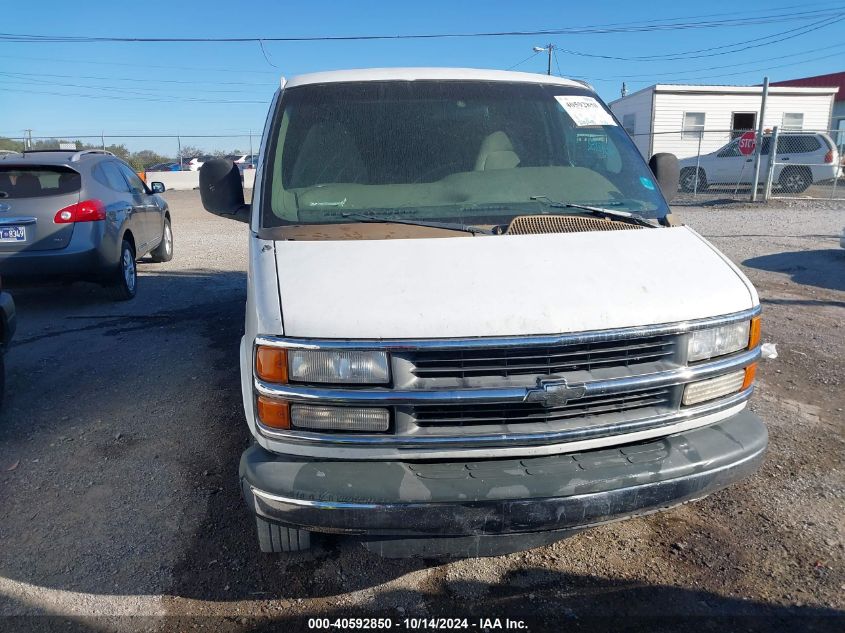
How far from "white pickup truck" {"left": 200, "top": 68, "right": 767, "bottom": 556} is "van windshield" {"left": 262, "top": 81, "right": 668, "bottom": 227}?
0.56ft

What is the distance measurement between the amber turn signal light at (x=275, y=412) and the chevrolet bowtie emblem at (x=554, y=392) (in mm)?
890

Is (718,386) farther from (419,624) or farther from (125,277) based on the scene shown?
(125,277)

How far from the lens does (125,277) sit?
7961 millimetres

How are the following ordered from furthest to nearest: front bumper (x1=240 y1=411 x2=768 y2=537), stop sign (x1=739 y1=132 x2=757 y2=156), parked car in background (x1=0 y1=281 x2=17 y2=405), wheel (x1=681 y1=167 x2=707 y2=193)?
wheel (x1=681 y1=167 x2=707 y2=193), stop sign (x1=739 y1=132 x2=757 y2=156), parked car in background (x1=0 y1=281 x2=17 y2=405), front bumper (x1=240 y1=411 x2=768 y2=537)

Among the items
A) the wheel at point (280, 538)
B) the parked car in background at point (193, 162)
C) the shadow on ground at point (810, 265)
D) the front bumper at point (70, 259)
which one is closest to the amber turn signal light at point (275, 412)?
the wheel at point (280, 538)

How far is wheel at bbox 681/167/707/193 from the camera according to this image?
20.6 meters

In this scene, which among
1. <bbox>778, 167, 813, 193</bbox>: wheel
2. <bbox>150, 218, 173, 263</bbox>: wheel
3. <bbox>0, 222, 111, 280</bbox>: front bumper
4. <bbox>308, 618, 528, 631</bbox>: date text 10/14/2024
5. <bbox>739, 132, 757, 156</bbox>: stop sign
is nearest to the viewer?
<bbox>308, 618, 528, 631</bbox>: date text 10/14/2024

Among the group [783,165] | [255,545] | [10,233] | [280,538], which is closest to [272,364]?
[280,538]

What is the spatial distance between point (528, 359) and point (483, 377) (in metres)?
0.18

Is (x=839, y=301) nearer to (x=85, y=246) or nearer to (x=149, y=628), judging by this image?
(x=149, y=628)

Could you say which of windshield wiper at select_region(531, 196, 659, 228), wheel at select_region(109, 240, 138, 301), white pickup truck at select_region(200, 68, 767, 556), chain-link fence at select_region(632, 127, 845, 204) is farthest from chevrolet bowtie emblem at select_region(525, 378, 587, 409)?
chain-link fence at select_region(632, 127, 845, 204)

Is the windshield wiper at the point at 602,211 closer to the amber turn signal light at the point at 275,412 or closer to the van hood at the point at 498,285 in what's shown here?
the van hood at the point at 498,285

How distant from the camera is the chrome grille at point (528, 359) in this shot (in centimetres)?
250

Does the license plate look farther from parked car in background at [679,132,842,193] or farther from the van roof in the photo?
parked car in background at [679,132,842,193]
